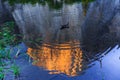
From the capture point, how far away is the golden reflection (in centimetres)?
1777

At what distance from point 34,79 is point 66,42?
9.94 meters

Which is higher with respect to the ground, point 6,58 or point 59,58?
point 6,58

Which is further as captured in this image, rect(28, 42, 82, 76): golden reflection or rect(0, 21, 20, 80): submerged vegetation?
rect(28, 42, 82, 76): golden reflection

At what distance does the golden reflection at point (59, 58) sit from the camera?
1777cm

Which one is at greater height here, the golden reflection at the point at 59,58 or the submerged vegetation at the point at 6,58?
the submerged vegetation at the point at 6,58

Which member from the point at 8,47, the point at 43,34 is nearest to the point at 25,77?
the point at 8,47

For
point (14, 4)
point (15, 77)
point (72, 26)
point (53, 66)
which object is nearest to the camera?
point (15, 77)

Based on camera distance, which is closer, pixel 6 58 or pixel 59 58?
pixel 6 58

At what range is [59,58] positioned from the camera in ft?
66.2

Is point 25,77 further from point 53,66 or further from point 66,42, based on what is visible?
point 66,42

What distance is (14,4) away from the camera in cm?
7081

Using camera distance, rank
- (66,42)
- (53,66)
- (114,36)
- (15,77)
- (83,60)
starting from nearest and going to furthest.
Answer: (15,77), (53,66), (83,60), (66,42), (114,36)

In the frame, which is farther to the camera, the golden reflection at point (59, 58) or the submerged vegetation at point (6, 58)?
the golden reflection at point (59, 58)

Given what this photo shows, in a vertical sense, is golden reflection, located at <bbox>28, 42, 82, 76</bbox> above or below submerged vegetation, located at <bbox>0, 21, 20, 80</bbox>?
below
